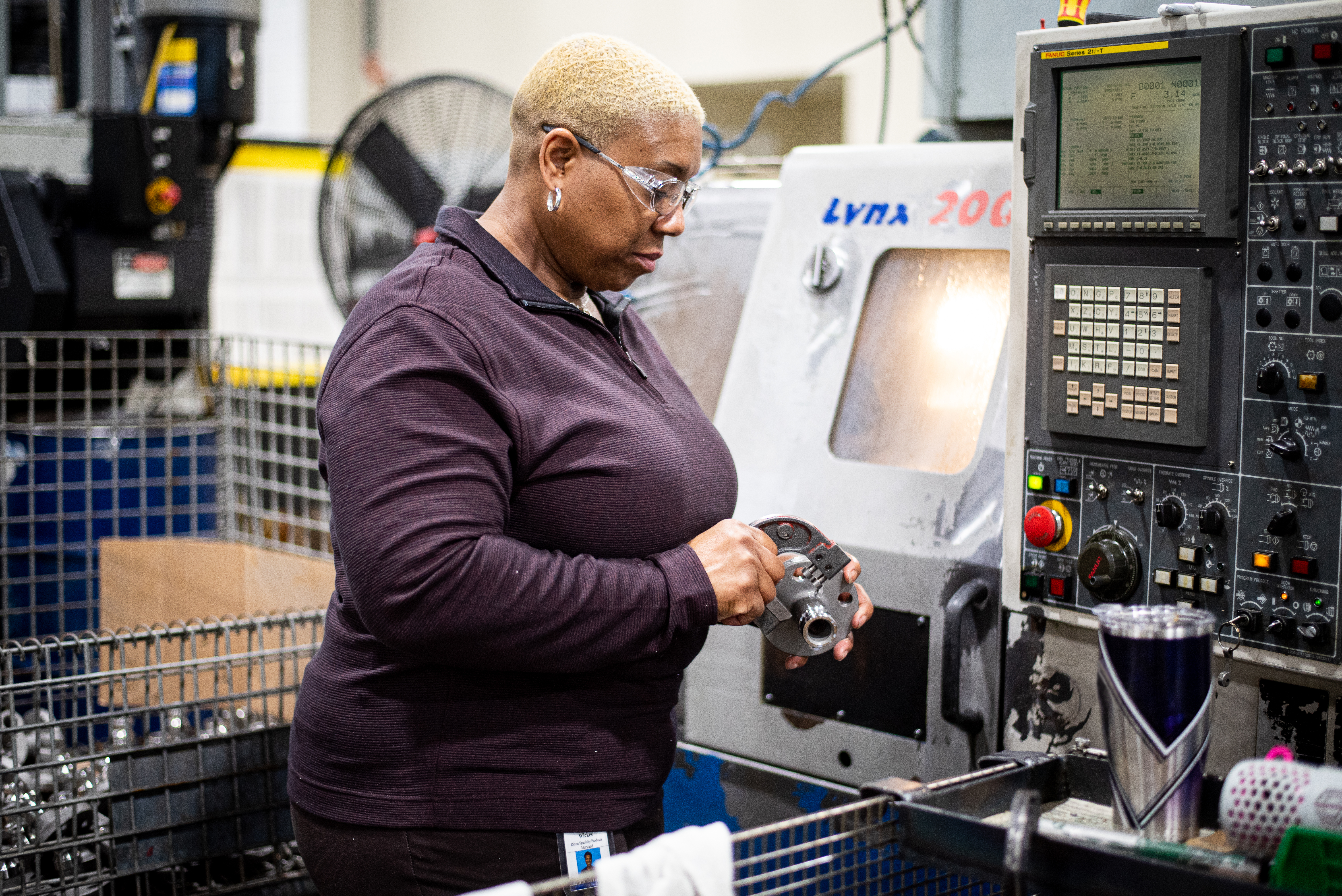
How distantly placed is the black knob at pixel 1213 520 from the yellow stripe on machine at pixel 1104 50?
508 mm

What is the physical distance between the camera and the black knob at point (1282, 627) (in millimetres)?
1368

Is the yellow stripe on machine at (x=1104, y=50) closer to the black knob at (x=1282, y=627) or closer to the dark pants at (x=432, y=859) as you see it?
the black knob at (x=1282, y=627)

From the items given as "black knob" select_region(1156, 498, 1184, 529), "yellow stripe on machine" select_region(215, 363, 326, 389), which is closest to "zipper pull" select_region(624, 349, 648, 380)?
"black knob" select_region(1156, 498, 1184, 529)

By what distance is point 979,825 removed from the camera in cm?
104

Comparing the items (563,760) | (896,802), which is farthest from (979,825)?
(563,760)

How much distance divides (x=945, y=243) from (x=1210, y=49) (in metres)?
0.61

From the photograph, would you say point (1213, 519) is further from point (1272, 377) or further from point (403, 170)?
point (403, 170)

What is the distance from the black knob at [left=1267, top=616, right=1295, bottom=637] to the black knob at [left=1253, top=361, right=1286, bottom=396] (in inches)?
9.4

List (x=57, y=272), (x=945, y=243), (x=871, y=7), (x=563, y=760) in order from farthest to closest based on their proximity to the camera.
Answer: (x=871, y=7) → (x=57, y=272) → (x=945, y=243) → (x=563, y=760)

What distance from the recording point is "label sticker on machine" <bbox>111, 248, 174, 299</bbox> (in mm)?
3494

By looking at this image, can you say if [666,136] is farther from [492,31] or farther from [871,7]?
[492,31]

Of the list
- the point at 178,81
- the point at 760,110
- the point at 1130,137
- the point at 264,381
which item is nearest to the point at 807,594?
the point at 1130,137

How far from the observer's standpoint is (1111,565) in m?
1.50

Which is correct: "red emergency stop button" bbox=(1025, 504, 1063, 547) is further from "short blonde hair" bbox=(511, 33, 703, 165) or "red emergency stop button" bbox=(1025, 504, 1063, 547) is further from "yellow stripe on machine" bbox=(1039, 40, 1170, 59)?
"short blonde hair" bbox=(511, 33, 703, 165)
